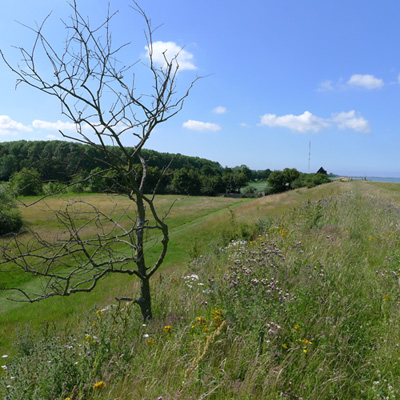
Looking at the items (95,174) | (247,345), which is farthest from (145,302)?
(95,174)

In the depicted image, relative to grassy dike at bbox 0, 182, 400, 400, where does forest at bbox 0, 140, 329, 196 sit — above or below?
above

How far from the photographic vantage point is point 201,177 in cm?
10456

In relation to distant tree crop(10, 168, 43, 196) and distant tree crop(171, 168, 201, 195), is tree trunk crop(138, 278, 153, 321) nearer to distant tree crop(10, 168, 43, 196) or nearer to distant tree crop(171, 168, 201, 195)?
distant tree crop(10, 168, 43, 196)

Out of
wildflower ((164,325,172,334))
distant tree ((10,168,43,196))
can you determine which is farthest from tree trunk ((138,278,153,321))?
distant tree ((10,168,43,196))

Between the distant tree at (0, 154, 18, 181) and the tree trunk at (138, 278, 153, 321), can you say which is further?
the distant tree at (0, 154, 18, 181)

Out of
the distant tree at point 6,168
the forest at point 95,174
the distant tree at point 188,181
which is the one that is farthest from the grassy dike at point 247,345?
the distant tree at point 188,181

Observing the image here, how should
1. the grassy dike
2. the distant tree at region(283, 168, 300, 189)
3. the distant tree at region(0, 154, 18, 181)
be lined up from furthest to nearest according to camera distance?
the distant tree at region(283, 168, 300, 189)
the distant tree at region(0, 154, 18, 181)
the grassy dike

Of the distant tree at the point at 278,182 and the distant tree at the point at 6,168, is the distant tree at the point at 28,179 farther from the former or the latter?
the distant tree at the point at 278,182

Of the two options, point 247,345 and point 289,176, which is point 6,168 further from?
point 289,176

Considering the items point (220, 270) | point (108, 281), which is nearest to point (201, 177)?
point (108, 281)

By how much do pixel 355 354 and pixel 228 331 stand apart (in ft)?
4.81

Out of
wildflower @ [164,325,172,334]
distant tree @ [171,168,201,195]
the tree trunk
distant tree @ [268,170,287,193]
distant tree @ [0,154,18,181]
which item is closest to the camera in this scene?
wildflower @ [164,325,172,334]

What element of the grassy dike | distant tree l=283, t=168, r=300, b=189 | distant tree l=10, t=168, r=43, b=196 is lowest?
the grassy dike

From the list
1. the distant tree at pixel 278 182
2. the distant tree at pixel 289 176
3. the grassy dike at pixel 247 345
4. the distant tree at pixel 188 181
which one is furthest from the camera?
the distant tree at pixel 278 182
